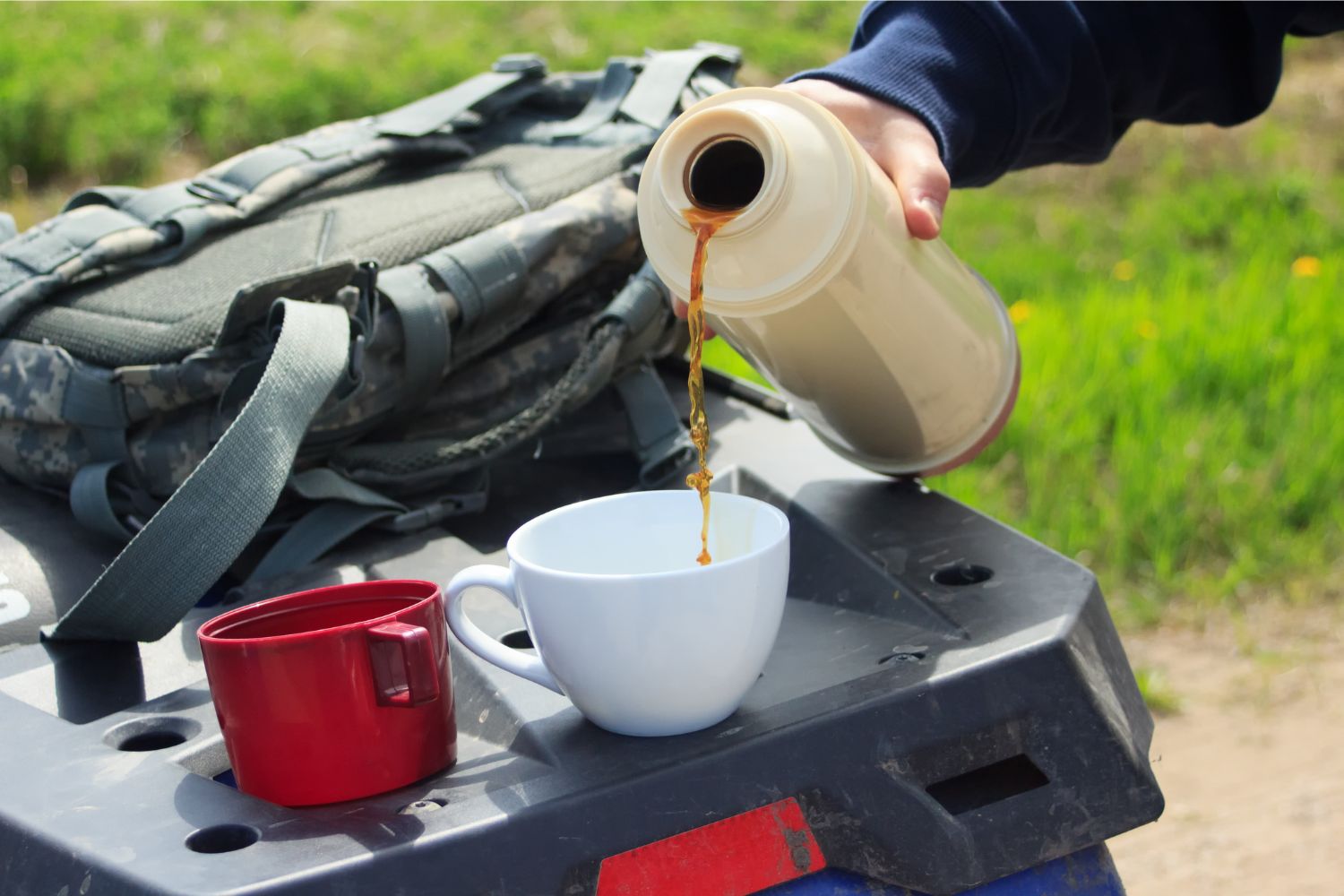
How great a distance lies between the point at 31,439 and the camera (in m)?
1.29

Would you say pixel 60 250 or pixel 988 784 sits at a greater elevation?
pixel 60 250

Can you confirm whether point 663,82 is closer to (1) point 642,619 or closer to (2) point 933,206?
(2) point 933,206

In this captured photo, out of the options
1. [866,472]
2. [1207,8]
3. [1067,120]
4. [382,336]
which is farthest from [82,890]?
[1207,8]

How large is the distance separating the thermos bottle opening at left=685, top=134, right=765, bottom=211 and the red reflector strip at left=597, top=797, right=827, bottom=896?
0.43m

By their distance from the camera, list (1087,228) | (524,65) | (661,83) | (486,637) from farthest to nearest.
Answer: (1087,228), (524,65), (661,83), (486,637)

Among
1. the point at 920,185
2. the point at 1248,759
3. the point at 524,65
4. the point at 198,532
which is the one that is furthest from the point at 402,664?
the point at 1248,759

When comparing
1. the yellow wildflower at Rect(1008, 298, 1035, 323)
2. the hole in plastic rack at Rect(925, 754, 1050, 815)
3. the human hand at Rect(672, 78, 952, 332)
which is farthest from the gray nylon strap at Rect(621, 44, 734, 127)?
the yellow wildflower at Rect(1008, 298, 1035, 323)

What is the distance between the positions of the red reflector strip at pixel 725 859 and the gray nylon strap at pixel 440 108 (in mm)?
1056

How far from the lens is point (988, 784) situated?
97 cm

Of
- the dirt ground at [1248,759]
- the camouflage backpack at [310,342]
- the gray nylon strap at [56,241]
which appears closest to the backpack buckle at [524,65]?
the camouflage backpack at [310,342]

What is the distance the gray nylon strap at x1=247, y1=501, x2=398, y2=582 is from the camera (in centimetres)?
119

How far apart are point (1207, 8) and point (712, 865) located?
117cm

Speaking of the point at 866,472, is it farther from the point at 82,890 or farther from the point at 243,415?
the point at 82,890

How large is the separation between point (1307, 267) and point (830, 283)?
3129 mm
